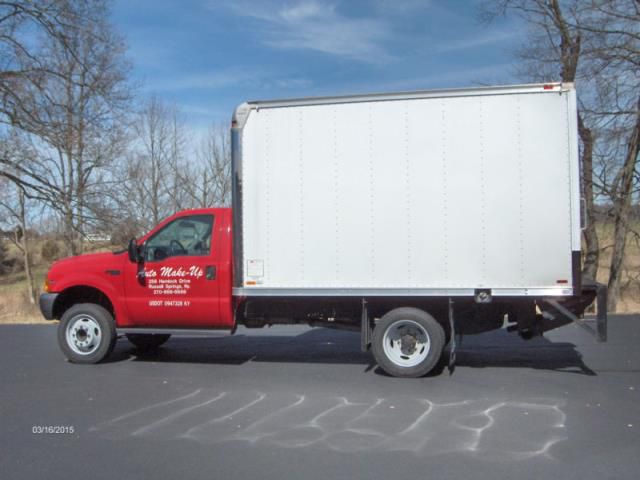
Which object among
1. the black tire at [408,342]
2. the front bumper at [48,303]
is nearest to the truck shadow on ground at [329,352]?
the black tire at [408,342]

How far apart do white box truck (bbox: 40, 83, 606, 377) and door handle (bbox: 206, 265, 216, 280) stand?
13 millimetres

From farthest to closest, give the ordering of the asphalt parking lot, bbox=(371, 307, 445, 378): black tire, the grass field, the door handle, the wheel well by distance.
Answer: the grass field < the wheel well < the door handle < bbox=(371, 307, 445, 378): black tire < the asphalt parking lot

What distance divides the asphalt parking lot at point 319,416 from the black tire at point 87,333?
194mm

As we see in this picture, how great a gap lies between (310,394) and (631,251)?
19.8 metres

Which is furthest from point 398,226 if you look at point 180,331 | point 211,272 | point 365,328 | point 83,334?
point 83,334

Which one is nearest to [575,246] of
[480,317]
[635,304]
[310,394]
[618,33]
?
[480,317]

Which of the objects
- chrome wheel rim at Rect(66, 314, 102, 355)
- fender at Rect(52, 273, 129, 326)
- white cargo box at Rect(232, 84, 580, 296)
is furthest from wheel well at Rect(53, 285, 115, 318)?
white cargo box at Rect(232, 84, 580, 296)

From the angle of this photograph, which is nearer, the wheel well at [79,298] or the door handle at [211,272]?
the door handle at [211,272]

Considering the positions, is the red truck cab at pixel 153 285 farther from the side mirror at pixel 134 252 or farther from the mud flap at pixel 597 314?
the mud flap at pixel 597 314

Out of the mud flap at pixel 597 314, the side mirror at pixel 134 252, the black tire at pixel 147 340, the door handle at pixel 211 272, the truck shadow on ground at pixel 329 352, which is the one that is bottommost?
the truck shadow on ground at pixel 329 352

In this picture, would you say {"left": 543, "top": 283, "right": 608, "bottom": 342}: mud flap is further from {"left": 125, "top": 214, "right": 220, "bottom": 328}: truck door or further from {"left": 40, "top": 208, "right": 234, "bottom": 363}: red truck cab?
{"left": 125, "top": 214, "right": 220, "bottom": 328}: truck door

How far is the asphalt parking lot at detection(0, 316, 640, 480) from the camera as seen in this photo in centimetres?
454

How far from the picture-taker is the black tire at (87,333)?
27.2 feet
